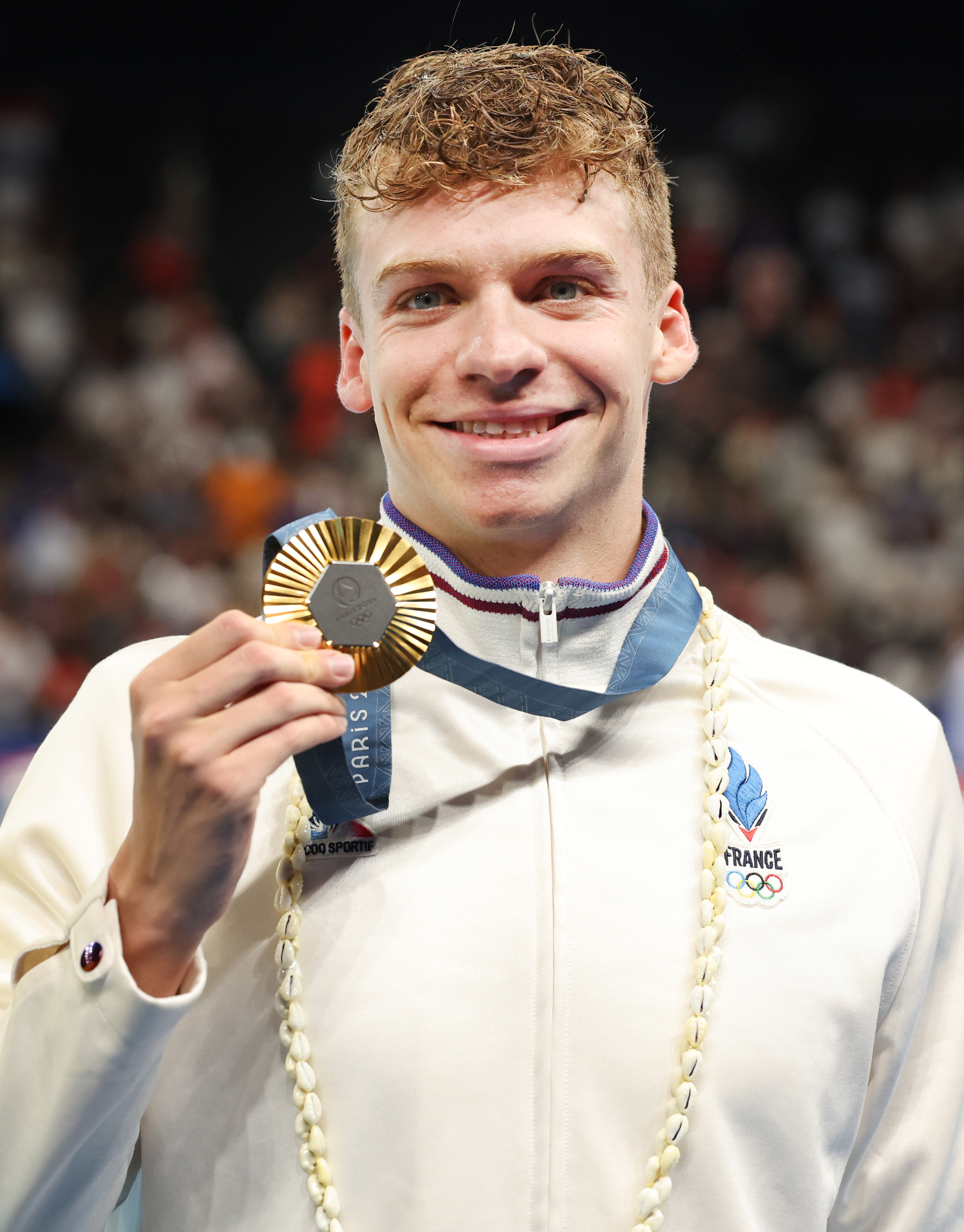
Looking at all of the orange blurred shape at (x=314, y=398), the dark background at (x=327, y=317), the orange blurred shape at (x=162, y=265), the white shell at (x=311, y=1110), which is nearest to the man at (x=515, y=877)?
the white shell at (x=311, y=1110)

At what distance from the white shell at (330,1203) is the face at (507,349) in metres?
0.75

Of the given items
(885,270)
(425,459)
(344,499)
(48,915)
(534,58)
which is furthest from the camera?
(885,270)

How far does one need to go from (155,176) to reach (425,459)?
20.8 feet

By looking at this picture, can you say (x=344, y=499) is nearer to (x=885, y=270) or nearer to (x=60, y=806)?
(x=885, y=270)

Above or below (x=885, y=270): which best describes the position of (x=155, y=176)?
above

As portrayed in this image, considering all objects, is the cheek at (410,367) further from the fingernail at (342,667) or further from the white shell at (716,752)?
the white shell at (716,752)

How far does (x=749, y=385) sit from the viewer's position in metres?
7.34

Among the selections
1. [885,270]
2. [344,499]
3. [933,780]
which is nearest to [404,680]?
[933,780]

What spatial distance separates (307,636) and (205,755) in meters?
0.15

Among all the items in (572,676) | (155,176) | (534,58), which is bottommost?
(572,676)

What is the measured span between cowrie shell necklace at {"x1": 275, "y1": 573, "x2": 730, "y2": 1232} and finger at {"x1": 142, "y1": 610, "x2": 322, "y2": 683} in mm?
290

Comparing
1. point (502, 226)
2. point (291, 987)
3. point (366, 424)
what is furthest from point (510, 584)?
point (366, 424)

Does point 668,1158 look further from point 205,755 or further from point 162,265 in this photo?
point 162,265

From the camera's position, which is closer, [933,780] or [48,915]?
[48,915]
